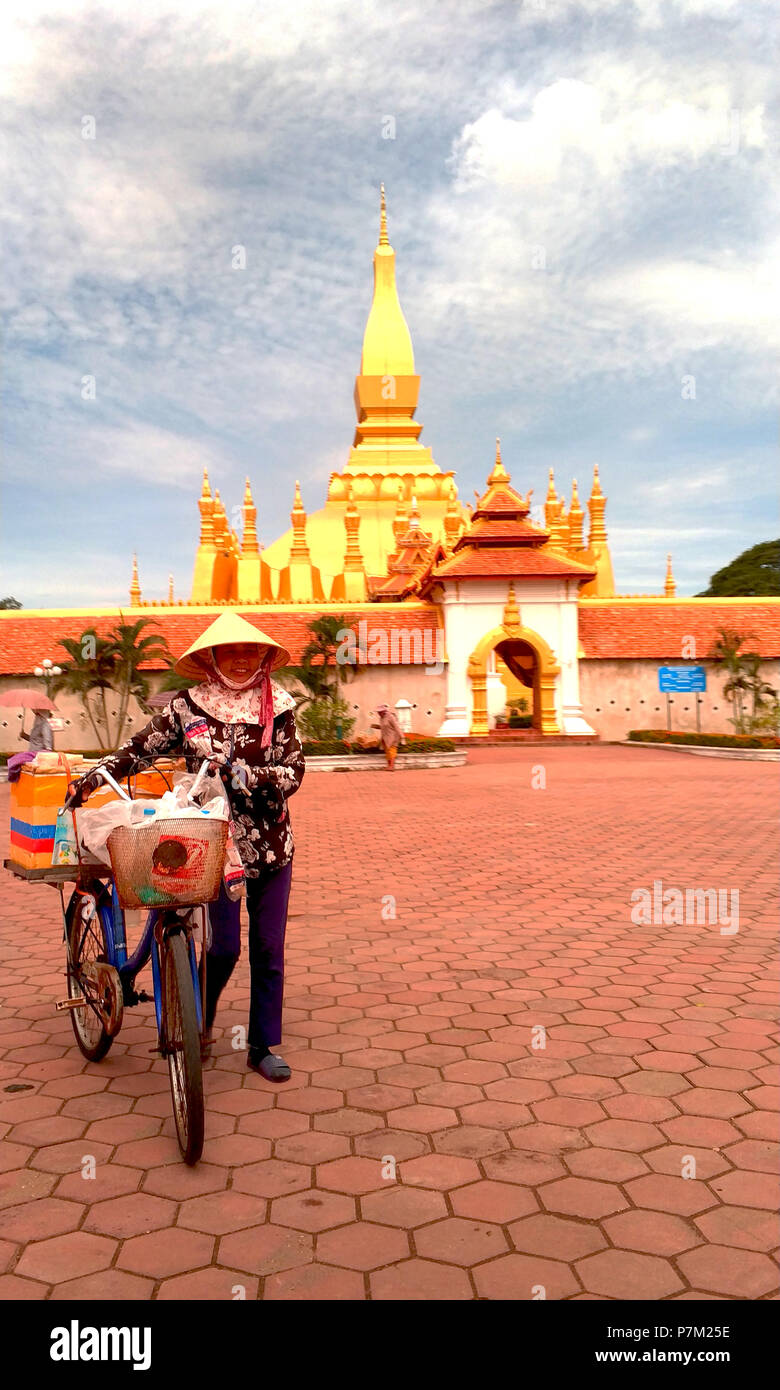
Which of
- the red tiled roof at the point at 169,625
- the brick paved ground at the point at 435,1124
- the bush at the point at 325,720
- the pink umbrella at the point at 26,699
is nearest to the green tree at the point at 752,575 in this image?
the red tiled roof at the point at 169,625

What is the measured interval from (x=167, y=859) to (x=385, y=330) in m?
39.8

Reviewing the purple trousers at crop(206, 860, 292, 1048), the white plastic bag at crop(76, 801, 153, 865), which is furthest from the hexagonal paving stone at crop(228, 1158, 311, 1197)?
the white plastic bag at crop(76, 801, 153, 865)

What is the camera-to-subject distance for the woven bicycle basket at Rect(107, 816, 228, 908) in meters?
3.07

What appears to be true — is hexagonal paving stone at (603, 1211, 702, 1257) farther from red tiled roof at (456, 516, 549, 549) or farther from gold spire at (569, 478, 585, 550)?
gold spire at (569, 478, 585, 550)

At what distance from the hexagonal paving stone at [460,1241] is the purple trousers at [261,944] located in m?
1.27

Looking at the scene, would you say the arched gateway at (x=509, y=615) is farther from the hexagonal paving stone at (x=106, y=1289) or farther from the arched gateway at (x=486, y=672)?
the hexagonal paving stone at (x=106, y=1289)

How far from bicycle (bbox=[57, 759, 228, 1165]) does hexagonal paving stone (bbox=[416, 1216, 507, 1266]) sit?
2.51ft

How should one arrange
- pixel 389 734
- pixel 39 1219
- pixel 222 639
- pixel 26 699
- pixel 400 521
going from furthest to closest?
pixel 400 521
pixel 389 734
pixel 26 699
pixel 222 639
pixel 39 1219

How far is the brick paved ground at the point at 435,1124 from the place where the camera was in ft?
8.48

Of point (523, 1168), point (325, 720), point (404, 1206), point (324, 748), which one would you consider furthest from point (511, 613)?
point (404, 1206)

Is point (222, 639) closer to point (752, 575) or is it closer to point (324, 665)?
point (324, 665)

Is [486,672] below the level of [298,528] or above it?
below

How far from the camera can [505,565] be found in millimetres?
23234

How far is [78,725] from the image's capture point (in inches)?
890
